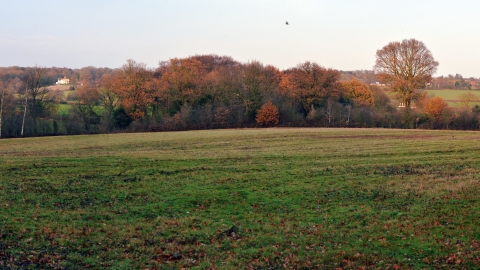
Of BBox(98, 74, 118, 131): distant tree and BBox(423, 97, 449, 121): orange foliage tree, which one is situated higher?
BBox(98, 74, 118, 131): distant tree

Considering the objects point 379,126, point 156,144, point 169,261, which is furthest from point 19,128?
point 169,261

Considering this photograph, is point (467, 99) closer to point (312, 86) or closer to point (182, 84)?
point (312, 86)

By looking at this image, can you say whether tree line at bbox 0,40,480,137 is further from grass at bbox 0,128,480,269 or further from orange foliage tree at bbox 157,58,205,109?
grass at bbox 0,128,480,269

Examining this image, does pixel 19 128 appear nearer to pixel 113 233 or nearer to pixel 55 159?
pixel 55 159

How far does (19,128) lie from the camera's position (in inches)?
2480

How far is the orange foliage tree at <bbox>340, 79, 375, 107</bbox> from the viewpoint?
3031 inches

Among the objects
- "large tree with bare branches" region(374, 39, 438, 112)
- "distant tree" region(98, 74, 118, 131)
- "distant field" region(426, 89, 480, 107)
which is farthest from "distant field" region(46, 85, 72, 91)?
"distant field" region(426, 89, 480, 107)

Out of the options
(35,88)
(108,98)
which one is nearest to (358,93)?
(108,98)

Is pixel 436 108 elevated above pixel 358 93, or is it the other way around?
pixel 358 93

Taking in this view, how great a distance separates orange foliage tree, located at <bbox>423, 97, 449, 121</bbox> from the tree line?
0.16 metres

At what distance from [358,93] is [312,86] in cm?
1001

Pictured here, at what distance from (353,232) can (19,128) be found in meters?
61.9

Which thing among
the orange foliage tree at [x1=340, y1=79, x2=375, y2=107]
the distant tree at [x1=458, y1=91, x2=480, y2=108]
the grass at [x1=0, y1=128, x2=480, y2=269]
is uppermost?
the orange foliage tree at [x1=340, y1=79, x2=375, y2=107]

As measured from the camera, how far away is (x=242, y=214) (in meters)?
15.6
